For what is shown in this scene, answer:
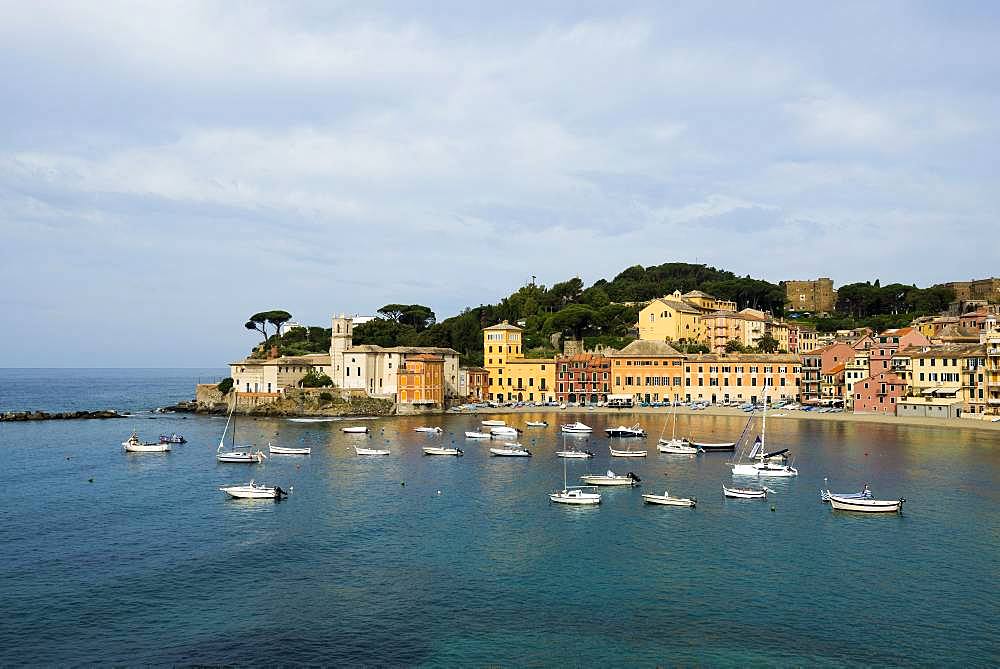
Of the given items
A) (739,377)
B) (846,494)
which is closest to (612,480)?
(846,494)

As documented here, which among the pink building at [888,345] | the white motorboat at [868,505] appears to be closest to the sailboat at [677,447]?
the white motorboat at [868,505]

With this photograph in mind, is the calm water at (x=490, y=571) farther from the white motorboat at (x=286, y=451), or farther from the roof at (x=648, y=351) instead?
the roof at (x=648, y=351)

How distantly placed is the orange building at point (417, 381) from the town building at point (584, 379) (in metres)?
18.0

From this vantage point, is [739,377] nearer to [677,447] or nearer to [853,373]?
[853,373]

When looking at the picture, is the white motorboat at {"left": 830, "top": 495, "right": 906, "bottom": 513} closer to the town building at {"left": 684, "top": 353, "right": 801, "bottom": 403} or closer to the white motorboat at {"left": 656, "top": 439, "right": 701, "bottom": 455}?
the white motorboat at {"left": 656, "top": 439, "right": 701, "bottom": 455}

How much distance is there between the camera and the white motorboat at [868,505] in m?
37.9

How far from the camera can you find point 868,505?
3806 centimetres

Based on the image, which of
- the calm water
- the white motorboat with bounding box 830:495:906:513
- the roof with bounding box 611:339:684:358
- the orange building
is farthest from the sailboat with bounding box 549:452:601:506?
the roof with bounding box 611:339:684:358

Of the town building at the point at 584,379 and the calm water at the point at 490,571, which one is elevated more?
the town building at the point at 584,379

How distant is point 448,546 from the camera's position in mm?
32500

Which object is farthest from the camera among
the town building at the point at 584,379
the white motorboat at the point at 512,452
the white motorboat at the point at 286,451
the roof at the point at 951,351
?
the town building at the point at 584,379

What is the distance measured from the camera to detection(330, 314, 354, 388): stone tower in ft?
324

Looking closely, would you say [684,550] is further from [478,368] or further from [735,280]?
[735,280]

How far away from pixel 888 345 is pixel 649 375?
92.3 feet
